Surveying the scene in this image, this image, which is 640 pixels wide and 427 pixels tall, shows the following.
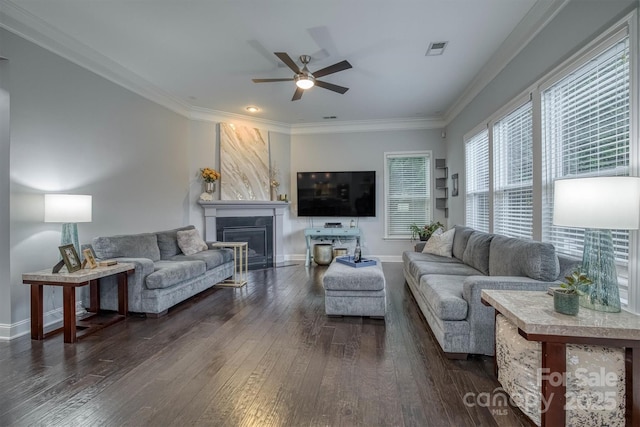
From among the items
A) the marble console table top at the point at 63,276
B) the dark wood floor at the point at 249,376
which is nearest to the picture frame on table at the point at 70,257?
the marble console table top at the point at 63,276

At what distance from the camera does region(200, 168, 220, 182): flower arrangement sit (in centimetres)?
555

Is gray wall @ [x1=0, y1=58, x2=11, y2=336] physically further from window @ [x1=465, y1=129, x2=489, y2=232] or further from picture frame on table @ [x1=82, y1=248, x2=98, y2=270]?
window @ [x1=465, y1=129, x2=489, y2=232]

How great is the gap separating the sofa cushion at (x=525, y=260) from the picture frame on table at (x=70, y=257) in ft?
13.0

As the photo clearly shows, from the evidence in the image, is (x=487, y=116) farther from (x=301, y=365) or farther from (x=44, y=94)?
(x=44, y=94)

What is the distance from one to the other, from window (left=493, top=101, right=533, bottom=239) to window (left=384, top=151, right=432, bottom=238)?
2.46 m

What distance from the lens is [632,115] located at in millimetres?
1850

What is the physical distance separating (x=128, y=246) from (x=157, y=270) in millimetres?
662

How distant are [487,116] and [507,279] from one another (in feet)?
8.98

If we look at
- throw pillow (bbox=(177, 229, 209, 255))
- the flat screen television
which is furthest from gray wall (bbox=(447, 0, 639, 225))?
throw pillow (bbox=(177, 229, 209, 255))

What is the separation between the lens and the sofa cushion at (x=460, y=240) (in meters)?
3.99

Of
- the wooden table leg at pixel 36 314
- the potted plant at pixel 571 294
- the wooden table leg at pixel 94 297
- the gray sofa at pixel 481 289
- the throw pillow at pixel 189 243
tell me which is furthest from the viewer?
the throw pillow at pixel 189 243

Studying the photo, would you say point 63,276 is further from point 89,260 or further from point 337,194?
point 337,194

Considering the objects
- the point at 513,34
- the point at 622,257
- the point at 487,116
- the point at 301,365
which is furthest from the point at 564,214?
the point at 487,116

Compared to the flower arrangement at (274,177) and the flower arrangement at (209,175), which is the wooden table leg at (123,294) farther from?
the flower arrangement at (274,177)
